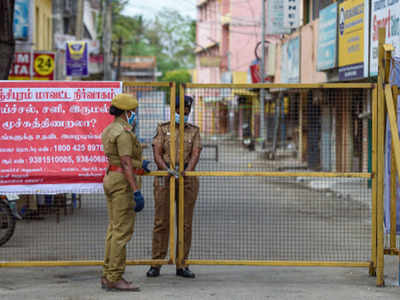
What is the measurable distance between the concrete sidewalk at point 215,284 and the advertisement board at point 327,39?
486 inches

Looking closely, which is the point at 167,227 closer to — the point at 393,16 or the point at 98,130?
the point at 98,130

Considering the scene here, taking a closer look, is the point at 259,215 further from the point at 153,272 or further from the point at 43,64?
the point at 43,64

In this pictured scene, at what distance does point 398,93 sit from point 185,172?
92.8 inches

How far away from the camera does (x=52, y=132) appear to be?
762 cm

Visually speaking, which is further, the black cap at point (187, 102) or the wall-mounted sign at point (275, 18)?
the wall-mounted sign at point (275, 18)

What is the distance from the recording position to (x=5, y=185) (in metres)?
7.68

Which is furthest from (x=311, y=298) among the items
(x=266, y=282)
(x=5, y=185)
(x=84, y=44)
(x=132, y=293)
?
(x=84, y=44)

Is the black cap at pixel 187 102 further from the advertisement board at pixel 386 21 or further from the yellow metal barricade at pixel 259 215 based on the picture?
the advertisement board at pixel 386 21

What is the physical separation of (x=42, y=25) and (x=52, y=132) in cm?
2270

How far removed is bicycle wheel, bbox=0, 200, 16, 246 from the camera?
9.78 metres

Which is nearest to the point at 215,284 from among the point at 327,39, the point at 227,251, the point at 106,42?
the point at 227,251

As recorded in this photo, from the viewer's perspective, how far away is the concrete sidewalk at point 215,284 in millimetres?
6926

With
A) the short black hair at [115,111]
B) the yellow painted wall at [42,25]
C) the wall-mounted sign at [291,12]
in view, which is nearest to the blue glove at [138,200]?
the short black hair at [115,111]

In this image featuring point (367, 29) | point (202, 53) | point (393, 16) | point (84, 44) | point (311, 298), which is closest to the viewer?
point (311, 298)
